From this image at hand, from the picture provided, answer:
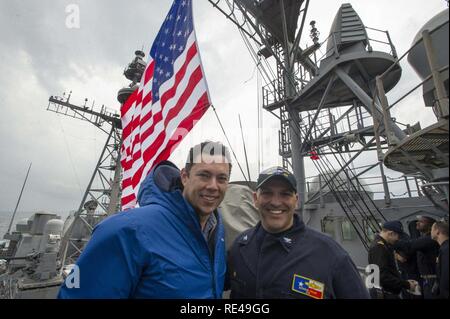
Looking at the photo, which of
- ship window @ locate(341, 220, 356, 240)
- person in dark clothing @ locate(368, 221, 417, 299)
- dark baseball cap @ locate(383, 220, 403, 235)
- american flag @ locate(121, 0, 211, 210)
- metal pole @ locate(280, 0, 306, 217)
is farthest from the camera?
metal pole @ locate(280, 0, 306, 217)

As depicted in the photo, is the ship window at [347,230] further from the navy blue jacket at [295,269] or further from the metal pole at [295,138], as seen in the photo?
the navy blue jacket at [295,269]

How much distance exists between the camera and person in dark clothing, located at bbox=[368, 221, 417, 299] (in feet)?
10.1

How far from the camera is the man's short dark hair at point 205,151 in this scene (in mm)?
1797

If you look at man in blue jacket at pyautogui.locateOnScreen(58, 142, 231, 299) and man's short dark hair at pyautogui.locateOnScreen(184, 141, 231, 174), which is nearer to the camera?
man in blue jacket at pyautogui.locateOnScreen(58, 142, 231, 299)

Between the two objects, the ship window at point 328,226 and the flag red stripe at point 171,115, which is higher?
the flag red stripe at point 171,115

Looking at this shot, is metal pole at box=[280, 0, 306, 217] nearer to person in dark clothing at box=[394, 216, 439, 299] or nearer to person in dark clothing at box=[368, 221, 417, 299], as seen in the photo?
person in dark clothing at box=[394, 216, 439, 299]

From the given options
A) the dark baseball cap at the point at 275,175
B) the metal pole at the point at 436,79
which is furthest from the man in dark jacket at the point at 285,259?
the metal pole at the point at 436,79

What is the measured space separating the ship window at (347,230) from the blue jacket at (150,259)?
9.03 meters

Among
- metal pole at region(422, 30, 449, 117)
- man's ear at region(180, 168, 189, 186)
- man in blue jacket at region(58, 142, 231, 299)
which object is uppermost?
metal pole at region(422, 30, 449, 117)

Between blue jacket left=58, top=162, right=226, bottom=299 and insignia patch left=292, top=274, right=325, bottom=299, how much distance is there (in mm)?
499

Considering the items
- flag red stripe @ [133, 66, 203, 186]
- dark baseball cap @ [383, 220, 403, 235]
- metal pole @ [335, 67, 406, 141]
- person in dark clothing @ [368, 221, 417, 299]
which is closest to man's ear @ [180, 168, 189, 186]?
flag red stripe @ [133, 66, 203, 186]

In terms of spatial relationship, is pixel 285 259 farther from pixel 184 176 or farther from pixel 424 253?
pixel 424 253

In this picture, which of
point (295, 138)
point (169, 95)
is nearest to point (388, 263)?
point (169, 95)
